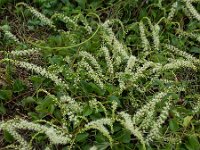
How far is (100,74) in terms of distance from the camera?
414 cm

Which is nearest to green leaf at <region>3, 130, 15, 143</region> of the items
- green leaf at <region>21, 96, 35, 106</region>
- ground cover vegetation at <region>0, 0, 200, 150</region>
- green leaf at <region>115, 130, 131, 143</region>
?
ground cover vegetation at <region>0, 0, 200, 150</region>

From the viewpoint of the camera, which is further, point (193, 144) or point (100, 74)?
point (100, 74)

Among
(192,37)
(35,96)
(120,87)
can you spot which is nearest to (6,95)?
(35,96)

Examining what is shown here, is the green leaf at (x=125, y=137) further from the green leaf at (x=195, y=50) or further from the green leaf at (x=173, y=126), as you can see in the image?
the green leaf at (x=195, y=50)

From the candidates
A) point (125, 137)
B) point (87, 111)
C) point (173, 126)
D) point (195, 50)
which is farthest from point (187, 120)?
point (195, 50)

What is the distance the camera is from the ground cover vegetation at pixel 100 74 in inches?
149

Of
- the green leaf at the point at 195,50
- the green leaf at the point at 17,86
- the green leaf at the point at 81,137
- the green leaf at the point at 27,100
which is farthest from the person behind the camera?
the green leaf at the point at 195,50

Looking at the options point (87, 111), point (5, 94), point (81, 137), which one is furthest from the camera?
point (5, 94)

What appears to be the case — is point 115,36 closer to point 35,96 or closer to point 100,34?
point 100,34

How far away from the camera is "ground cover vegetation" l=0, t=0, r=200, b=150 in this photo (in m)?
3.78

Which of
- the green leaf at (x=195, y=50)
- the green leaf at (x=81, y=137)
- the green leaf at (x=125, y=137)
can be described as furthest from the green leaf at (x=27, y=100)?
the green leaf at (x=195, y=50)

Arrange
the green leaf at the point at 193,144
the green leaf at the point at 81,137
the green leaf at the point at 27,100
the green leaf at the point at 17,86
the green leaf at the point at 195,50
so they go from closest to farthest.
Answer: the green leaf at the point at 81,137 < the green leaf at the point at 193,144 < the green leaf at the point at 27,100 < the green leaf at the point at 17,86 < the green leaf at the point at 195,50

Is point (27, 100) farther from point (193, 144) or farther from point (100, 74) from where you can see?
point (193, 144)

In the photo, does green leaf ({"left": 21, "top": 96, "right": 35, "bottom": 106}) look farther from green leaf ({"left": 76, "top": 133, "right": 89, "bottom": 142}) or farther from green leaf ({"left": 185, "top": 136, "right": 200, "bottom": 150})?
green leaf ({"left": 185, "top": 136, "right": 200, "bottom": 150})
